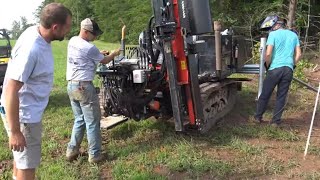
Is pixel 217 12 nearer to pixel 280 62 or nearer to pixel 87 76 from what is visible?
pixel 280 62

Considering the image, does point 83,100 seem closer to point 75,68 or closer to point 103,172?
point 75,68

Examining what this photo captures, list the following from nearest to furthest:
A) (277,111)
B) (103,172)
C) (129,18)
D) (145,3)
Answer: (103,172) < (277,111) < (145,3) < (129,18)

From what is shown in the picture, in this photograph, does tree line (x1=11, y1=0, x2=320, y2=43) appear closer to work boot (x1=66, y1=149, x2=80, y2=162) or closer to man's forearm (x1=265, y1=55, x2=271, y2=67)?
man's forearm (x1=265, y1=55, x2=271, y2=67)

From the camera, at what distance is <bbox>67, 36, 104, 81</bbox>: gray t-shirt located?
16.7ft

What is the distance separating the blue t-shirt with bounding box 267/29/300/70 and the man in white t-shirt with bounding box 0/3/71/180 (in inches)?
168

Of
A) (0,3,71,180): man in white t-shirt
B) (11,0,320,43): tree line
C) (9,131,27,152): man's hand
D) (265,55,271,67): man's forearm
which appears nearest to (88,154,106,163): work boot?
(0,3,71,180): man in white t-shirt

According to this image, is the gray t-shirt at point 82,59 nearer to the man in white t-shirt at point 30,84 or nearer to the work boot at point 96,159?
the work boot at point 96,159

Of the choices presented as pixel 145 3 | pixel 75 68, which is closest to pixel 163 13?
pixel 75 68

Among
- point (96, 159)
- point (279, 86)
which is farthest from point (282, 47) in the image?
point (96, 159)

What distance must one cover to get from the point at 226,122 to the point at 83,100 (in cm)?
298

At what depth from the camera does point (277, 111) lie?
6.80 meters

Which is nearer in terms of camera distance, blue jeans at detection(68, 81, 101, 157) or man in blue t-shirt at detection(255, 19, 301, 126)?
blue jeans at detection(68, 81, 101, 157)

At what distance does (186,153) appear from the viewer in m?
5.47

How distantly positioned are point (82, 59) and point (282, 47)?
3.46 meters
